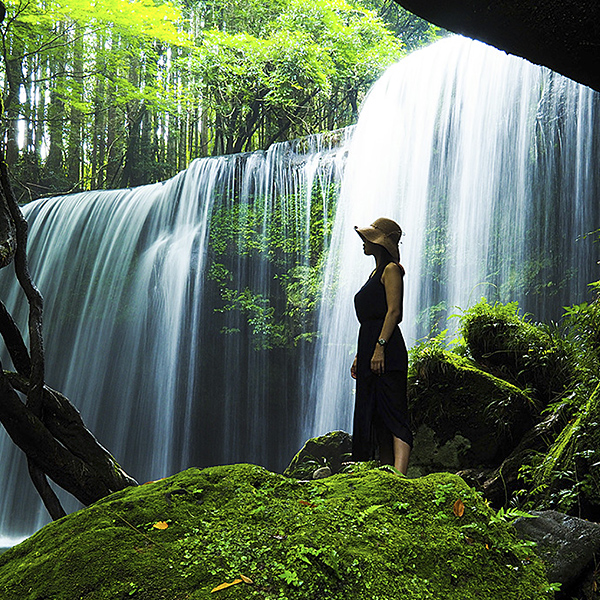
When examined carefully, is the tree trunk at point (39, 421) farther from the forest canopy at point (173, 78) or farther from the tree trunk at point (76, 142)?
the tree trunk at point (76, 142)

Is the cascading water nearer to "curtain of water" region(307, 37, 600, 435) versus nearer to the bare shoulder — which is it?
"curtain of water" region(307, 37, 600, 435)

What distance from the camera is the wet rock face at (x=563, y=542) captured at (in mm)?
1909

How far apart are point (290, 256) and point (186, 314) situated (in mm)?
2863

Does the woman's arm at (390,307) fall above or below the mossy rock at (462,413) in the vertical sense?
above

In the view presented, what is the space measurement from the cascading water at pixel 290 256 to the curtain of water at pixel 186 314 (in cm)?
4

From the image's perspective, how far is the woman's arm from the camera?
362 centimetres

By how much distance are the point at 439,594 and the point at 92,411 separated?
42.3ft

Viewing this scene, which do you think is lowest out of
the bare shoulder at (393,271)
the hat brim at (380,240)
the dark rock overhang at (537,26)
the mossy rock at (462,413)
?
the mossy rock at (462,413)

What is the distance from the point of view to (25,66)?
20.4 m

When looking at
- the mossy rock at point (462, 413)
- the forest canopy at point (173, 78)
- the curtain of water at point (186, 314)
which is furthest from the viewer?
the forest canopy at point (173, 78)

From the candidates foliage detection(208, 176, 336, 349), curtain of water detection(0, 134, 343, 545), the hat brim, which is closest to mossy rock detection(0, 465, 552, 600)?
the hat brim

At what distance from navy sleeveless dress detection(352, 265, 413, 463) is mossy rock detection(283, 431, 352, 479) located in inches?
59.7

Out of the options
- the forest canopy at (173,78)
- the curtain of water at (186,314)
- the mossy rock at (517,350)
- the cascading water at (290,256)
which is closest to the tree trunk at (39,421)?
the mossy rock at (517,350)

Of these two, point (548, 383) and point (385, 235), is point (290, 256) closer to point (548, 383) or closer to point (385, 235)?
point (548, 383)
